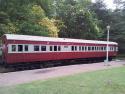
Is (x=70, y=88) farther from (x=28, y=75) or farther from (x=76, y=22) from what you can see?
(x=76, y=22)

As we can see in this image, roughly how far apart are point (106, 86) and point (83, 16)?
3958 centimetres

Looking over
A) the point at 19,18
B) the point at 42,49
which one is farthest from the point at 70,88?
the point at 19,18

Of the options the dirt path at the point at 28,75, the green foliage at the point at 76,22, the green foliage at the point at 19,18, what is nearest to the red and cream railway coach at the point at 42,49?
the dirt path at the point at 28,75

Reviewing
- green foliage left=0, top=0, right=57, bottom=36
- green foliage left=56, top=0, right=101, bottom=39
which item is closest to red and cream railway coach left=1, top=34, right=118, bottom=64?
green foliage left=0, top=0, right=57, bottom=36

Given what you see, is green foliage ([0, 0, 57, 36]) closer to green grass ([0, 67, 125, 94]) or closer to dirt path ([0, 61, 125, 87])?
dirt path ([0, 61, 125, 87])

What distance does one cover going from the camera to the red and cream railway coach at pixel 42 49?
86.4ft

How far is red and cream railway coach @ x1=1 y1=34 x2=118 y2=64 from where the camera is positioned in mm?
26333

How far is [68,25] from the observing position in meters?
54.4

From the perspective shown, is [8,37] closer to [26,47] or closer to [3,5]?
[26,47]

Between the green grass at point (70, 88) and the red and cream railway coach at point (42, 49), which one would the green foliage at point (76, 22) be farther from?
the green grass at point (70, 88)

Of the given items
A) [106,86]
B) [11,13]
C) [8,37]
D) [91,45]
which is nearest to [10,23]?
[11,13]

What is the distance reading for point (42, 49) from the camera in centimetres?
3019

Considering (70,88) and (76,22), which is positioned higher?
(76,22)

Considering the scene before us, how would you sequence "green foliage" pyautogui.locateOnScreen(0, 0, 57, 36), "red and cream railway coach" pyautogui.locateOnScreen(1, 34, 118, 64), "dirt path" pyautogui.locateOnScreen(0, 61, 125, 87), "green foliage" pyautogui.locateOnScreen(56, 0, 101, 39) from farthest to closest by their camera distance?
"green foliage" pyautogui.locateOnScreen(56, 0, 101, 39)
"green foliage" pyautogui.locateOnScreen(0, 0, 57, 36)
"red and cream railway coach" pyautogui.locateOnScreen(1, 34, 118, 64)
"dirt path" pyautogui.locateOnScreen(0, 61, 125, 87)
